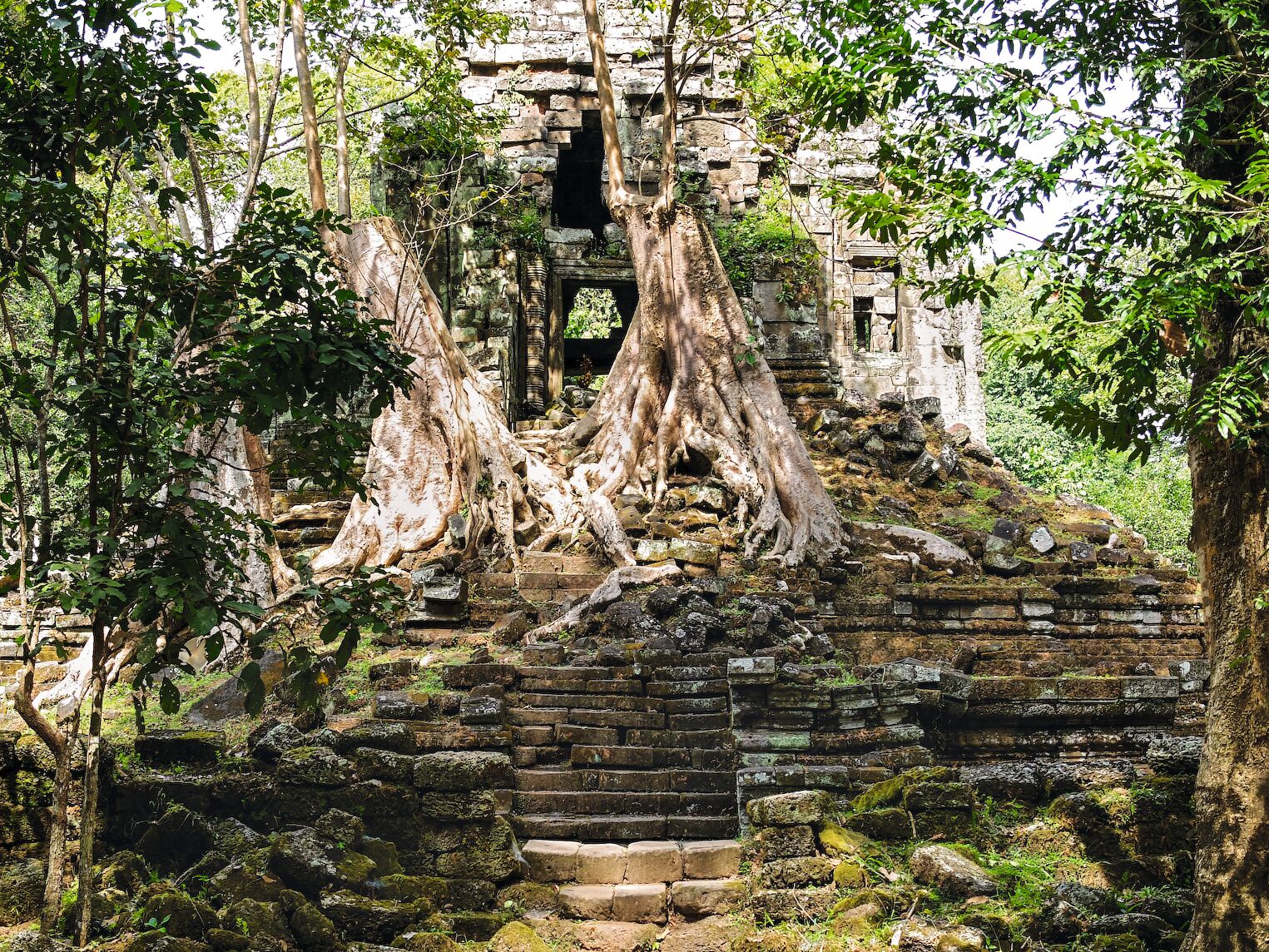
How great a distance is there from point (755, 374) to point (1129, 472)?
16.6 meters

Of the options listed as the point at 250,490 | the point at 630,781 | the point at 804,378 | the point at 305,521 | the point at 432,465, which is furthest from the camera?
the point at 804,378

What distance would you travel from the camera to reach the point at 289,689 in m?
7.37

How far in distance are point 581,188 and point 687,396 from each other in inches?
347

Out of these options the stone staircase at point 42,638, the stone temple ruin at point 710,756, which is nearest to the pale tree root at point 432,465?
the stone temple ruin at point 710,756

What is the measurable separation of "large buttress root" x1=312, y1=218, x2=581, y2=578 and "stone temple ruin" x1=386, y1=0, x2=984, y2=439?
2812 millimetres

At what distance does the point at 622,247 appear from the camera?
15969 mm

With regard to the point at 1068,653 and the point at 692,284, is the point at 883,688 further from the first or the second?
the point at 692,284

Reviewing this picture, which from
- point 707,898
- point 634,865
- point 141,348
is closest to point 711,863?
point 707,898

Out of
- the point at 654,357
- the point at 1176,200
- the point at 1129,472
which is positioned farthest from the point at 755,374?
the point at 1129,472

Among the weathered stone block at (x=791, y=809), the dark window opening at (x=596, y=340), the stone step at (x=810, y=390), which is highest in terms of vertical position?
the dark window opening at (x=596, y=340)

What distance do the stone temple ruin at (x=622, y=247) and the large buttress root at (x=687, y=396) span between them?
7.62ft

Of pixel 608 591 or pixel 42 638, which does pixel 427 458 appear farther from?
pixel 42 638

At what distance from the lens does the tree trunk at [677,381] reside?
35.9ft

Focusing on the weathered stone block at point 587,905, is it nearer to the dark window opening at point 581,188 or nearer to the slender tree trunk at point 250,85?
the slender tree trunk at point 250,85
